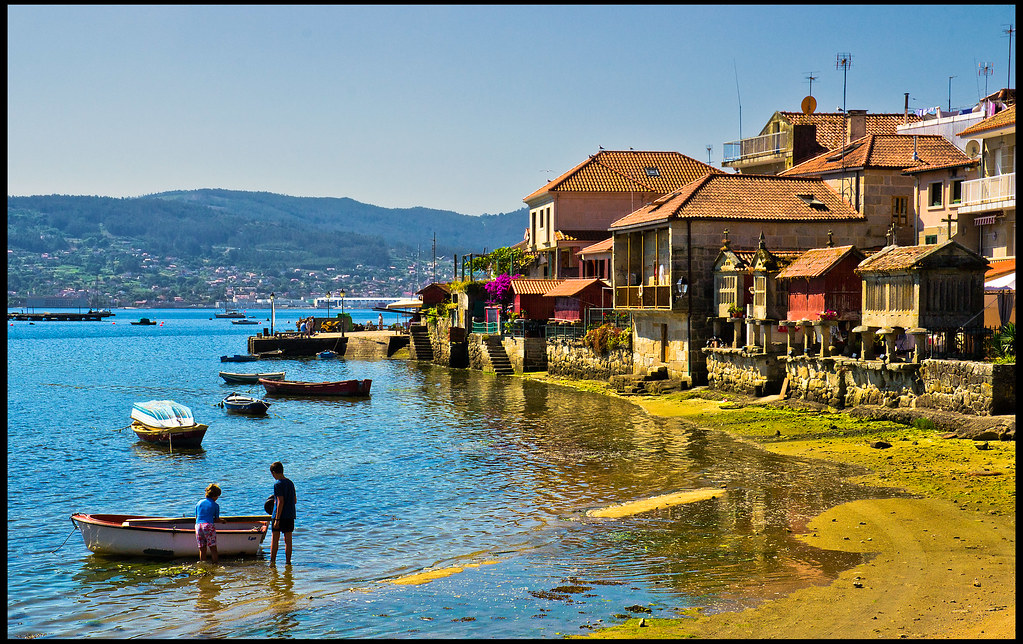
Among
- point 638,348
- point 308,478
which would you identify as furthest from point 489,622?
point 638,348

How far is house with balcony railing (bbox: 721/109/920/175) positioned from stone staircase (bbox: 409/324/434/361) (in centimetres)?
3052

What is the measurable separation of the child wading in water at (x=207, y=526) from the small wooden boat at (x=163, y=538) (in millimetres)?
134

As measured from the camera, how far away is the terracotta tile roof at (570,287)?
58.9m

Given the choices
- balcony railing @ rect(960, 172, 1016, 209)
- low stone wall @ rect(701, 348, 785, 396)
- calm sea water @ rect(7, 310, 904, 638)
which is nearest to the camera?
calm sea water @ rect(7, 310, 904, 638)

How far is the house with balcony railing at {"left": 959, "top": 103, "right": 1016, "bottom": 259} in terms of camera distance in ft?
112

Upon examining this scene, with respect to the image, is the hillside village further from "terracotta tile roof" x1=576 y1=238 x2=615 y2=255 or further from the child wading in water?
the child wading in water

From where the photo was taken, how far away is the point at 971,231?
37.1 m

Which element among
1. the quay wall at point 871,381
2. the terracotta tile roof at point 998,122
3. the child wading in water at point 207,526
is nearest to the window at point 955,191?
the terracotta tile roof at point 998,122

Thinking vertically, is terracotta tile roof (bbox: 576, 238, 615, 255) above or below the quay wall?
above

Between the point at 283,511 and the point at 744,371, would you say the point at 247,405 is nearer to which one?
the point at 744,371

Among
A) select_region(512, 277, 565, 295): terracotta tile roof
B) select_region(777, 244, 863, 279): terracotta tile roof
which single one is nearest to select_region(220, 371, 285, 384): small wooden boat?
select_region(512, 277, 565, 295): terracotta tile roof

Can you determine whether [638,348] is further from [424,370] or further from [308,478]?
[424,370]

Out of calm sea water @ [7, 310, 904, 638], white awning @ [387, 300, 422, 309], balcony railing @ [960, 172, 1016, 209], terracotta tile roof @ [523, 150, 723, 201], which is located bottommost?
calm sea water @ [7, 310, 904, 638]

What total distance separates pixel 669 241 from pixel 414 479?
18921mm
